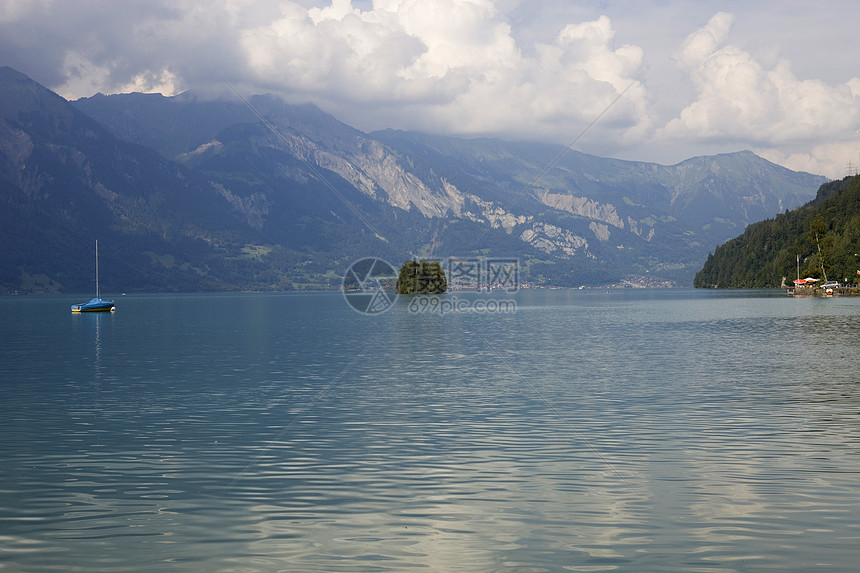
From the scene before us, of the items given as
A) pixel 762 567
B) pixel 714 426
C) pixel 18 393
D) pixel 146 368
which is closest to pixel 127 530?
pixel 762 567

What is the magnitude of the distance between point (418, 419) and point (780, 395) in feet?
66.9

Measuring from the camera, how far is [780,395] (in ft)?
149

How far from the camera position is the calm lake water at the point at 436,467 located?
1931 cm

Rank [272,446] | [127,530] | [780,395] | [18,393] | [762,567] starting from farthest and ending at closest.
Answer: [18,393], [780,395], [272,446], [127,530], [762,567]

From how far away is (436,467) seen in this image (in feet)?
93.0

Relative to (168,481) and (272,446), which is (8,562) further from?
(272,446)

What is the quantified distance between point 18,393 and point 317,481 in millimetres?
31368

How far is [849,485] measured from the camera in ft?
81.9

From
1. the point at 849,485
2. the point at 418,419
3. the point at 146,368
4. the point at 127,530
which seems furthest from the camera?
the point at 146,368

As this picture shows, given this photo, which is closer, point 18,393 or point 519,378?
point 18,393

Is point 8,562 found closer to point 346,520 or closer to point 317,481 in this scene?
point 346,520

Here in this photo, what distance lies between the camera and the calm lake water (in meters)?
19.3

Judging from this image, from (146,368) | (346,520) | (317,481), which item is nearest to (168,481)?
(317,481)

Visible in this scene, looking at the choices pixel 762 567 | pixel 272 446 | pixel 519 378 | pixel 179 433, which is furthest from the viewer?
pixel 519 378
